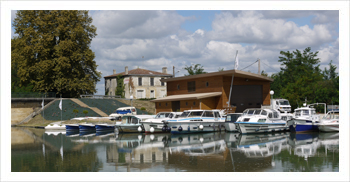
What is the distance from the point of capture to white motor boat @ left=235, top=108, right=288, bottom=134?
2780 centimetres

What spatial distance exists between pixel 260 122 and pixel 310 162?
42.1ft

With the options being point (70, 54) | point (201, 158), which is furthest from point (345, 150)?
point (70, 54)

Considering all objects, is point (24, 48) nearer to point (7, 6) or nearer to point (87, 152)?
point (87, 152)

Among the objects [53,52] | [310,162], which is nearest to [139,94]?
[53,52]

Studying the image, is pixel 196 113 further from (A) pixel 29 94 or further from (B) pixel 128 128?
(A) pixel 29 94

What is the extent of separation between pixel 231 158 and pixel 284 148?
493 centimetres

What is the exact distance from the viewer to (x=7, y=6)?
13500 mm

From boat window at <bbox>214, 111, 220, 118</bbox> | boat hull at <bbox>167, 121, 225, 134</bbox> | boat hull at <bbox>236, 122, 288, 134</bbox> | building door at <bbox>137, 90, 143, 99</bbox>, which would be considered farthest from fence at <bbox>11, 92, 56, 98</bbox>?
boat hull at <bbox>236, 122, 288, 134</bbox>

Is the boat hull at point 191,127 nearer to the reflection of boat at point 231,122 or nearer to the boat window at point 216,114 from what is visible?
the boat window at point 216,114

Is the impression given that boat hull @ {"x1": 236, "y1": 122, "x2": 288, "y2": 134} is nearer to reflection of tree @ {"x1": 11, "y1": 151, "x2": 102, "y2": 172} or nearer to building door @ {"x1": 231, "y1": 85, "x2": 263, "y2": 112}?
building door @ {"x1": 231, "y1": 85, "x2": 263, "y2": 112}

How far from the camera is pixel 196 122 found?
2931cm

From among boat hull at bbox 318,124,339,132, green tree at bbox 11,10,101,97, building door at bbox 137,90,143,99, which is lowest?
boat hull at bbox 318,124,339,132

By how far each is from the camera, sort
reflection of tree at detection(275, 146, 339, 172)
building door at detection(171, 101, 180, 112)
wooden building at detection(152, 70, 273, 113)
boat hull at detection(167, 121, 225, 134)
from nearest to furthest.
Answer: reflection of tree at detection(275, 146, 339, 172) < boat hull at detection(167, 121, 225, 134) < wooden building at detection(152, 70, 273, 113) < building door at detection(171, 101, 180, 112)

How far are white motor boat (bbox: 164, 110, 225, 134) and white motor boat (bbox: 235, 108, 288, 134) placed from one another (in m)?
2.51
